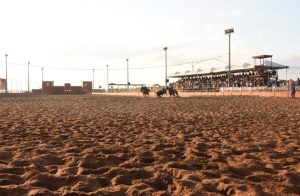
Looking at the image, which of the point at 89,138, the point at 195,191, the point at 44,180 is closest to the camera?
the point at 195,191

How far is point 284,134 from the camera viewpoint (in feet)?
30.0

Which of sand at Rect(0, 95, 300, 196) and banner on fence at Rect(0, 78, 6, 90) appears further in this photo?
banner on fence at Rect(0, 78, 6, 90)

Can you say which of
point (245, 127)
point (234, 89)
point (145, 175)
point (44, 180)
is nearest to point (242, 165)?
Answer: point (145, 175)

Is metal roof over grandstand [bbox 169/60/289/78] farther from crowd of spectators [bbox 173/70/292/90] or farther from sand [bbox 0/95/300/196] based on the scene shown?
sand [bbox 0/95/300/196]

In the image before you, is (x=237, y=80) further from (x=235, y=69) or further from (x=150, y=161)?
(x=150, y=161)

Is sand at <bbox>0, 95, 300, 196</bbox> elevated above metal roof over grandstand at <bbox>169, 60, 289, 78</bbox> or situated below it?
below

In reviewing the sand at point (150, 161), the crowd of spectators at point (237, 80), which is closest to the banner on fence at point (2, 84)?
the crowd of spectators at point (237, 80)

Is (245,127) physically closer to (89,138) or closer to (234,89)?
(89,138)

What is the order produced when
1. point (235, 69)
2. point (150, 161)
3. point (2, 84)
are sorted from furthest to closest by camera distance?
point (2, 84)
point (235, 69)
point (150, 161)

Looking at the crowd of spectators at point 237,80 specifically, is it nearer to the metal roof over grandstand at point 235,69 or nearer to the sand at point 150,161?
the metal roof over grandstand at point 235,69

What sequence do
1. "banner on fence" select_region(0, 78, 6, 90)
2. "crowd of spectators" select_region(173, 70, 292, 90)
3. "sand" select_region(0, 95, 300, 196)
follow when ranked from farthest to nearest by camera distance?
"banner on fence" select_region(0, 78, 6, 90) < "crowd of spectators" select_region(173, 70, 292, 90) < "sand" select_region(0, 95, 300, 196)

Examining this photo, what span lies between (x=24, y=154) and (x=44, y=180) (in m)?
1.91

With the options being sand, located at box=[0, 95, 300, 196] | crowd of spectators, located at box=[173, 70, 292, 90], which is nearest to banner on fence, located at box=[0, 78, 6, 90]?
crowd of spectators, located at box=[173, 70, 292, 90]

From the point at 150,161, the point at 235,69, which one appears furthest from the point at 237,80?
the point at 150,161
